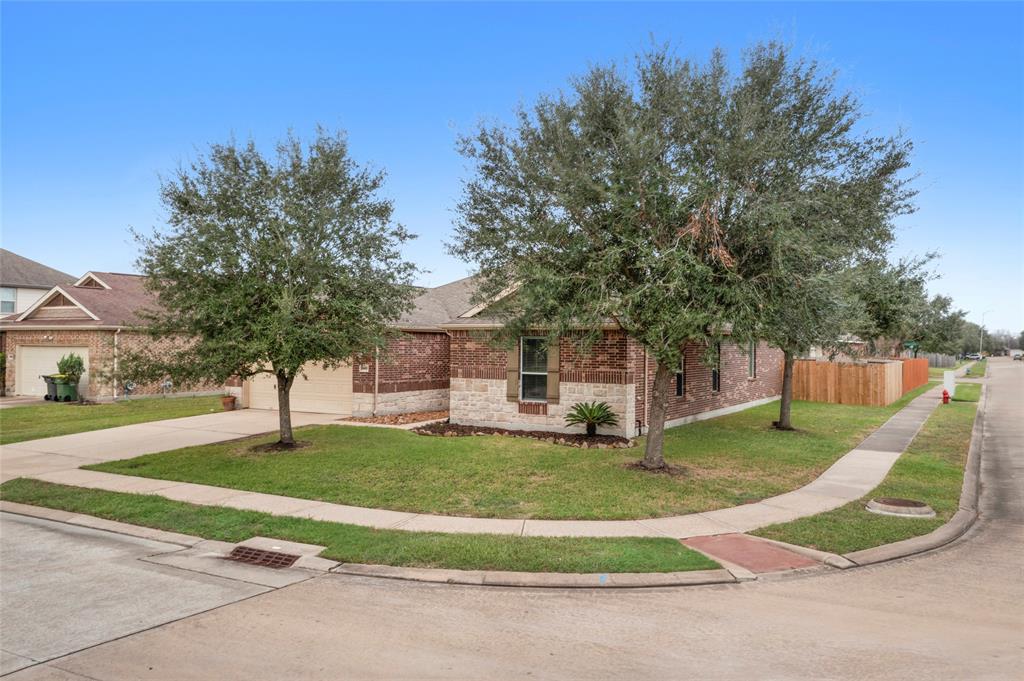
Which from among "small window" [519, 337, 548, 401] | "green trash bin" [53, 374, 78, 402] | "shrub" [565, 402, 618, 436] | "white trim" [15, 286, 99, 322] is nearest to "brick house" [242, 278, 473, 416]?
"small window" [519, 337, 548, 401]

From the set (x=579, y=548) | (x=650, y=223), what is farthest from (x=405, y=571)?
(x=650, y=223)

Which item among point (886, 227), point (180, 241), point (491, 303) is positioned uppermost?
point (886, 227)

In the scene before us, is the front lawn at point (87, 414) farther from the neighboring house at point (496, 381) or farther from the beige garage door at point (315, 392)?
the neighboring house at point (496, 381)

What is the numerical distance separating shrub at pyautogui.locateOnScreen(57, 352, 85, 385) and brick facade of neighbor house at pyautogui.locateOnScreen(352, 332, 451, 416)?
11892 millimetres

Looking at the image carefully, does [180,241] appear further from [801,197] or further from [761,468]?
[761,468]

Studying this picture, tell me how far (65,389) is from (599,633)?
25.2 m

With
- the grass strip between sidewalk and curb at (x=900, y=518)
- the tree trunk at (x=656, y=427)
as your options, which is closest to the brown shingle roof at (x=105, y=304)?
the tree trunk at (x=656, y=427)

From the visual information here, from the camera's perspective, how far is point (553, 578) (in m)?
6.46

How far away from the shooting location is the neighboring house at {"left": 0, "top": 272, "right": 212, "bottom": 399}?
79.2 ft

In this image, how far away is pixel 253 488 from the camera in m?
10.2

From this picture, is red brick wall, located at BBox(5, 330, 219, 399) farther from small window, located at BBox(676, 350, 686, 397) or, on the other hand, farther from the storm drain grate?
the storm drain grate

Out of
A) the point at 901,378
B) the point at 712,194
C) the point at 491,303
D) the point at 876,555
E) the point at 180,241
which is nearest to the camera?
the point at 876,555

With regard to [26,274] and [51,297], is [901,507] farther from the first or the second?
[26,274]

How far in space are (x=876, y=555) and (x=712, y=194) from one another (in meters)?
5.44
